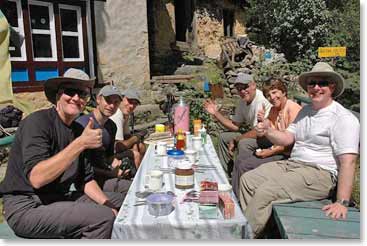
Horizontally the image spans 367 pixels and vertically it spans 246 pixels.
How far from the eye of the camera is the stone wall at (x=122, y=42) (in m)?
5.52

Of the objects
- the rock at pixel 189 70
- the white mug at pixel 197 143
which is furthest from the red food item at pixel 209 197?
the rock at pixel 189 70

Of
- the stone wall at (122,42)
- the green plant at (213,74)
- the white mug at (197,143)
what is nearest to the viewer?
the white mug at (197,143)

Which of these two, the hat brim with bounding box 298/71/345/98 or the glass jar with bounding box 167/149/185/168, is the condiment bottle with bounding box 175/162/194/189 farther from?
the hat brim with bounding box 298/71/345/98

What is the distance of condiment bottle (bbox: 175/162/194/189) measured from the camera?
1444 mm

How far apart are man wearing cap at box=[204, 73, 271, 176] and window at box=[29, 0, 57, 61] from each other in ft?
9.72

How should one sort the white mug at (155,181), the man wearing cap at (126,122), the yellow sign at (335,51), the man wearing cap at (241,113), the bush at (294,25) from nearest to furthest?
the white mug at (155,181), the yellow sign at (335,51), the man wearing cap at (126,122), the man wearing cap at (241,113), the bush at (294,25)

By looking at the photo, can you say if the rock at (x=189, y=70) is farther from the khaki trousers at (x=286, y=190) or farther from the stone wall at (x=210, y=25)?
the khaki trousers at (x=286, y=190)

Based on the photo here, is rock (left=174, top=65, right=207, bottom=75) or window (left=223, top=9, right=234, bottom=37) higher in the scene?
window (left=223, top=9, right=234, bottom=37)

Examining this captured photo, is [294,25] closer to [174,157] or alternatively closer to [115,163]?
[115,163]

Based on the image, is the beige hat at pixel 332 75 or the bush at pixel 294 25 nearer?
the beige hat at pixel 332 75

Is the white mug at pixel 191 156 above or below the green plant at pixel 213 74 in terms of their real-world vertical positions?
below

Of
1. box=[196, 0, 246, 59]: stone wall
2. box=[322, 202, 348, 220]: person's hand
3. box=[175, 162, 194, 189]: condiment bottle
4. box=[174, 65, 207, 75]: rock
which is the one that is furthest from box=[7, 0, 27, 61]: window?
box=[196, 0, 246, 59]: stone wall

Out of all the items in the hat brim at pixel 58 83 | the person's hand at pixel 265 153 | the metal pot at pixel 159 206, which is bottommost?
the person's hand at pixel 265 153

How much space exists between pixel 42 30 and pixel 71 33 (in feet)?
1.50
